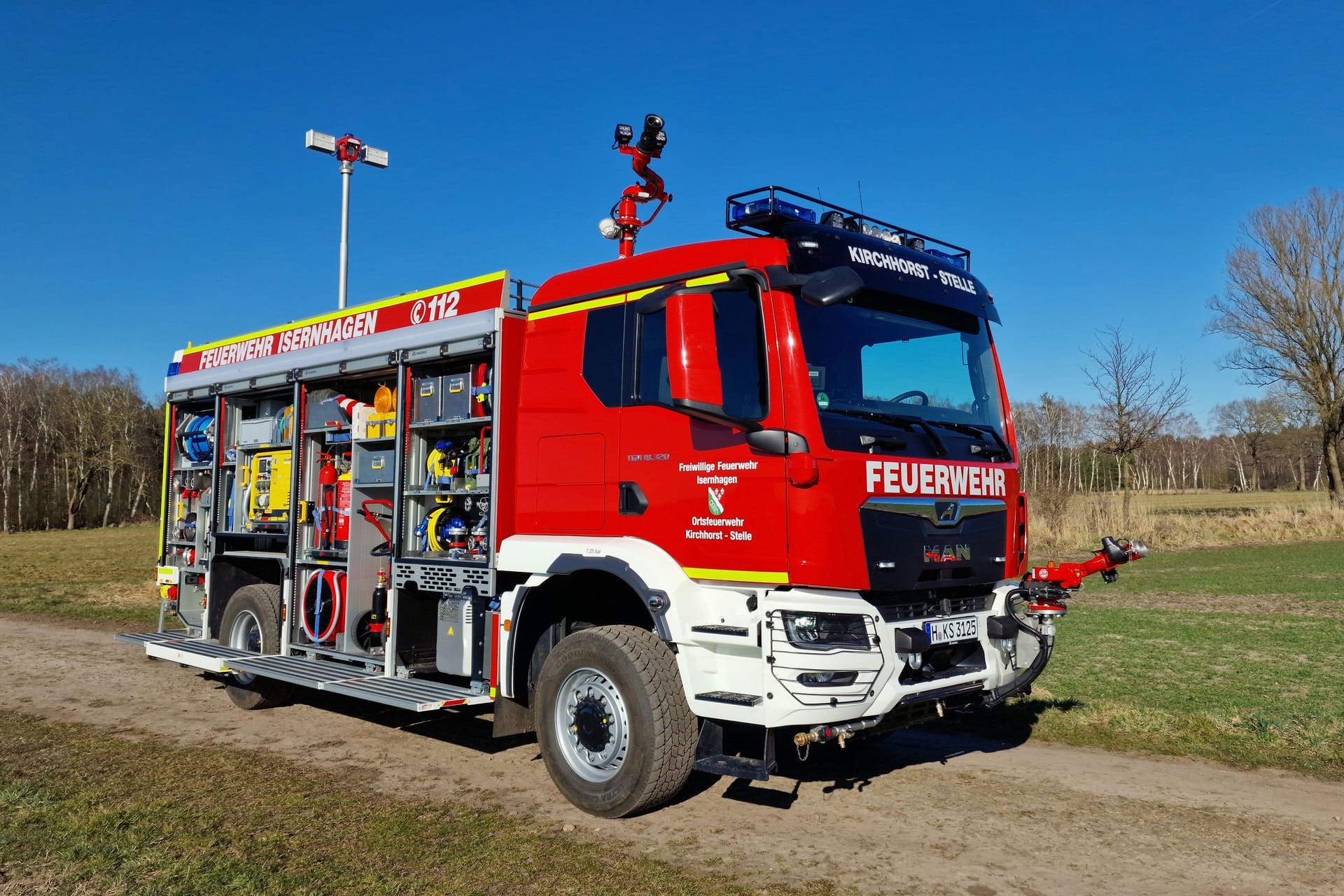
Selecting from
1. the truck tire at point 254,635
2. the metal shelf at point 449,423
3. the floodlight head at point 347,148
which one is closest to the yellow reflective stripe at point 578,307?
the metal shelf at point 449,423

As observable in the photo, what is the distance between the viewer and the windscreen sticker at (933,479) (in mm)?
5148

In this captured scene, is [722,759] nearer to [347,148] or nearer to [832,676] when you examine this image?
[832,676]

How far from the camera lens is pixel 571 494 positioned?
241 inches

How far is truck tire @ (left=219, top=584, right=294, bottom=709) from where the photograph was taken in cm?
862

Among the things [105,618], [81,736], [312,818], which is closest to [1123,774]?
[312,818]

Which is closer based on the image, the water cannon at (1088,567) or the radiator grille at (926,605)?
the radiator grille at (926,605)

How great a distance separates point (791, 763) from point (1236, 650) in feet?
23.1

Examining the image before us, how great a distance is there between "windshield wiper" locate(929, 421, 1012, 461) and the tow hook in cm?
176

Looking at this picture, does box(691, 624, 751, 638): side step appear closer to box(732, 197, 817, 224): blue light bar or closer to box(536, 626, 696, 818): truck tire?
box(536, 626, 696, 818): truck tire

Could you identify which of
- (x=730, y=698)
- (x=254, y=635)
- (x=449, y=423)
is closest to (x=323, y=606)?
(x=254, y=635)

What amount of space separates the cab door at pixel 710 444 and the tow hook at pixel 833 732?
2.46 ft

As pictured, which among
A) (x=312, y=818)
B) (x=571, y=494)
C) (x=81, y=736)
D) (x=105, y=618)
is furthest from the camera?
(x=105, y=618)

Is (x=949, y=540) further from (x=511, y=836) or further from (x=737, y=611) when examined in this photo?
(x=511, y=836)

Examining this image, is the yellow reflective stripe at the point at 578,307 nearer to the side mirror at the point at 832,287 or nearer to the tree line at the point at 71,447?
the side mirror at the point at 832,287
